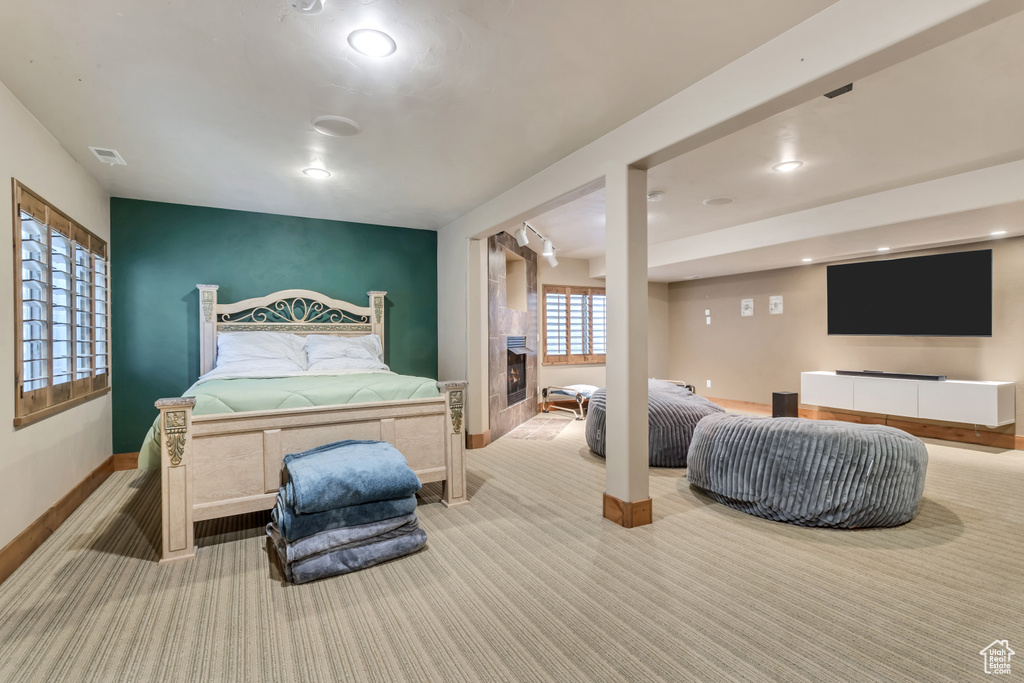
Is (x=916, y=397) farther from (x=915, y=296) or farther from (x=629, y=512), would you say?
(x=629, y=512)

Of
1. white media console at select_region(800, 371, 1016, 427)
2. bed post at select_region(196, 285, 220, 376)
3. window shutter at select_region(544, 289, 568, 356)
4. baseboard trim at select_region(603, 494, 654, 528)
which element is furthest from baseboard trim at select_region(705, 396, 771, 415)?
bed post at select_region(196, 285, 220, 376)

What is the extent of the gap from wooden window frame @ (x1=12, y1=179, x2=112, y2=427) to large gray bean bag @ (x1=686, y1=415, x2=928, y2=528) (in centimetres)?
412

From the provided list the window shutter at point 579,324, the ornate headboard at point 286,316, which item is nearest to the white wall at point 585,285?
the window shutter at point 579,324

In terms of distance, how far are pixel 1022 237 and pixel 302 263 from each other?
23.7 ft

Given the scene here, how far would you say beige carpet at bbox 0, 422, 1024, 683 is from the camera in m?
1.65

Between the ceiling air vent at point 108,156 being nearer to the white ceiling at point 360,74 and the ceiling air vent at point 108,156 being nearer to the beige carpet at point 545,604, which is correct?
the white ceiling at point 360,74

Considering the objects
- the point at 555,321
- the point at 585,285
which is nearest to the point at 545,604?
the point at 555,321

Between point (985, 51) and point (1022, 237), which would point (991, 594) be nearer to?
point (985, 51)

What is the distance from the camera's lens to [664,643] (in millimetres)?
1762

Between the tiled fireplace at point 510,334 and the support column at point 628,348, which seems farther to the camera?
the tiled fireplace at point 510,334

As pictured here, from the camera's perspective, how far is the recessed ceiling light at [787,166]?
3500 mm

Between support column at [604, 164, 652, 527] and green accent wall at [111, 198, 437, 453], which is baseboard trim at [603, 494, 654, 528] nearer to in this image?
support column at [604, 164, 652, 527]

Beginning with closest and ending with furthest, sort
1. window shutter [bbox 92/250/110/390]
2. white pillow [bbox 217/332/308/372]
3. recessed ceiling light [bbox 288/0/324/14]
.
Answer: recessed ceiling light [bbox 288/0/324/14]
window shutter [bbox 92/250/110/390]
white pillow [bbox 217/332/308/372]

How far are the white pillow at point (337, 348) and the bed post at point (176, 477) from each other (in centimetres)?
194
